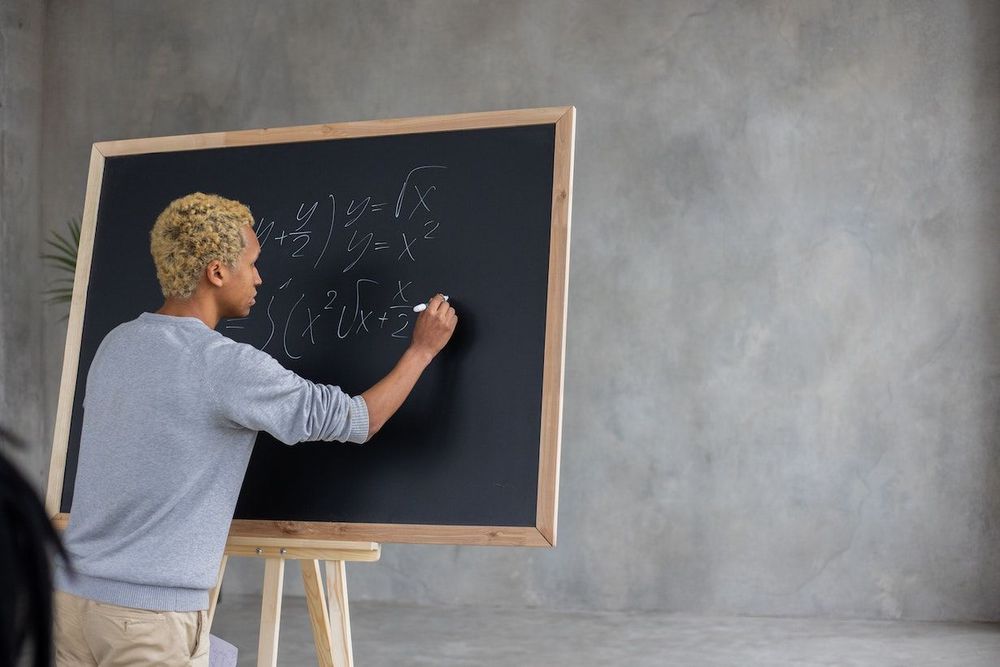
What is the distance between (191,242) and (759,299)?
10.1 feet

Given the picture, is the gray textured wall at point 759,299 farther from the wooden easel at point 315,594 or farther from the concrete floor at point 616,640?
the wooden easel at point 315,594

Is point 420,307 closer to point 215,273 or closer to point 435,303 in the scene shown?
point 435,303

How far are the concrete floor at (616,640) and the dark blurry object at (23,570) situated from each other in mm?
3461

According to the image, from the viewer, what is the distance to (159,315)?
77.4 inches

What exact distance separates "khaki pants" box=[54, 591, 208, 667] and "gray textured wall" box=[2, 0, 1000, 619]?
9.82ft

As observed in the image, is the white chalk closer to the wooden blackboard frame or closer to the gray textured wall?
the wooden blackboard frame

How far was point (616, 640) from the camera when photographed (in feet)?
13.5

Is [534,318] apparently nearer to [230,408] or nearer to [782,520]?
[230,408]

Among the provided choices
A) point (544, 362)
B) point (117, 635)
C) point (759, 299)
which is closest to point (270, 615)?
point (117, 635)

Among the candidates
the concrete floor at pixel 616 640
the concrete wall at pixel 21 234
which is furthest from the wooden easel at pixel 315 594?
the concrete wall at pixel 21 234

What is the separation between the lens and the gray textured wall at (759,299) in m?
4.36

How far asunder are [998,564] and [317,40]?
3.94 m

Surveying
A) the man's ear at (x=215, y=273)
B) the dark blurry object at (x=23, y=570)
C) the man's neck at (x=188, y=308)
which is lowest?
the dark blurry object at (x=23, y=570)

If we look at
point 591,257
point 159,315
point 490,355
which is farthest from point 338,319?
point 591,257
